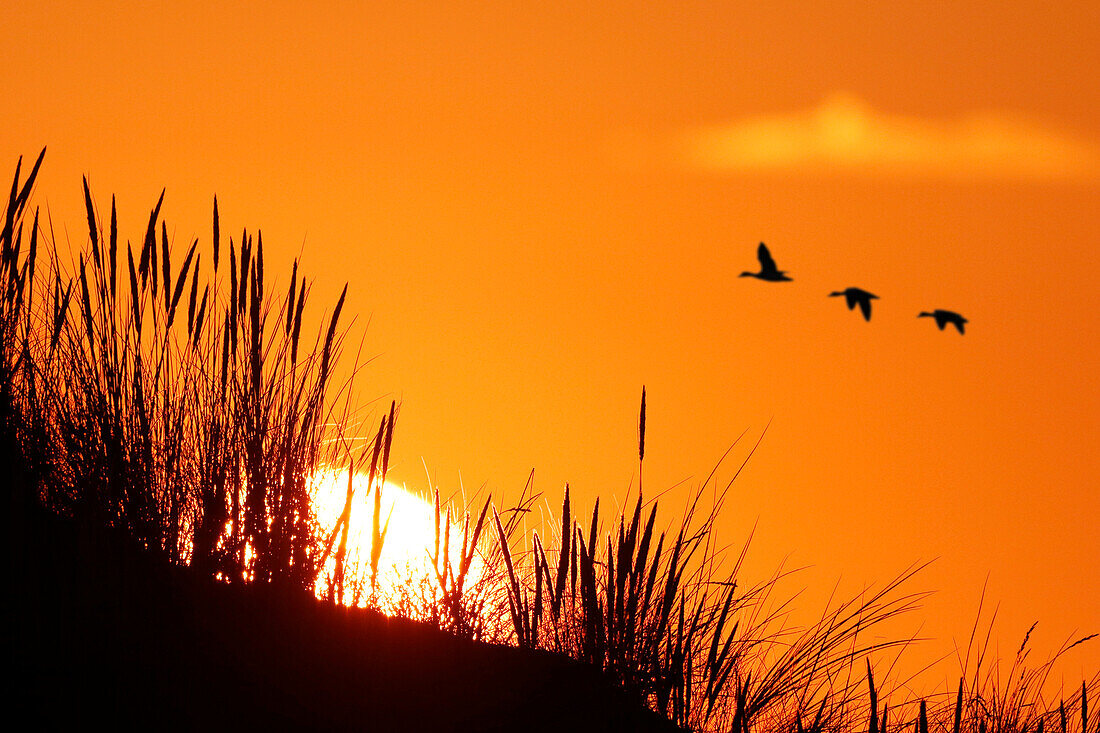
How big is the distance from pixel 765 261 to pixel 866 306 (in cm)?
11

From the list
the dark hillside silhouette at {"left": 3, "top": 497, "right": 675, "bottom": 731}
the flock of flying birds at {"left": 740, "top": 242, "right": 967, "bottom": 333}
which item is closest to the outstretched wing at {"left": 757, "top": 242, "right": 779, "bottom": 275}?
the flock of flying birds at {"left": 740, "top": 242, "right": 967, "bottom": 333}

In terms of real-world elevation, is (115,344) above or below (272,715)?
above

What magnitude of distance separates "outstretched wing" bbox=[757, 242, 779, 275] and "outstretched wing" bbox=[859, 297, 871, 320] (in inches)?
3.5

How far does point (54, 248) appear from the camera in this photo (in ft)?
8.39

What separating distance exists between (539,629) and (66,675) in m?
1.15

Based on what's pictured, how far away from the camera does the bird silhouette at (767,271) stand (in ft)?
3.21

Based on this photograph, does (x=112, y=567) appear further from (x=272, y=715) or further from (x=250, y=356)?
(x=250, y=356)

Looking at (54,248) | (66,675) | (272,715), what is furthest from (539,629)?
(54,248)

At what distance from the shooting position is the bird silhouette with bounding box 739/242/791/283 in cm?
98

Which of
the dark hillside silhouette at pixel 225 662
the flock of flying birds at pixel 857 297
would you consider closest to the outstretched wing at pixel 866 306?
the flock of flying birds at pixel 857 297

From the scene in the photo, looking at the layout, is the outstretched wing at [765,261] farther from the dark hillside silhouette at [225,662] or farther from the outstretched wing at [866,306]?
the dark hillside silhouette at [225,662]

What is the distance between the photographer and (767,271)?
3.27ft

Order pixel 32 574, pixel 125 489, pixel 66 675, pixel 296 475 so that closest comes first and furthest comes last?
pixel 66 675
pixel 32 574
pixel 125 489
pixel 296 475

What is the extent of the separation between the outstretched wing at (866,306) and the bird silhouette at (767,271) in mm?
88
